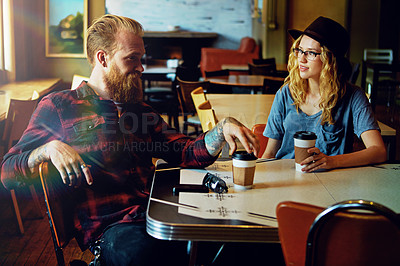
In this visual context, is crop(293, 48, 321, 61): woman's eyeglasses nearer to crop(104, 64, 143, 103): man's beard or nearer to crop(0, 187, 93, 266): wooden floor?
crop(104, 64, 143, 103): man's beard

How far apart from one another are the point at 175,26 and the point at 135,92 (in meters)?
10.9

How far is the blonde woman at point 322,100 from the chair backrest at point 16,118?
5.42ft

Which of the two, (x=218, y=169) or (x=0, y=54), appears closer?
(x=218, y=169)

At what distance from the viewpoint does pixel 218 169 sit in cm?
190

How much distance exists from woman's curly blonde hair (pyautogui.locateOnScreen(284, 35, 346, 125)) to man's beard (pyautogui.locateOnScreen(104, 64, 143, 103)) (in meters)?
0.86

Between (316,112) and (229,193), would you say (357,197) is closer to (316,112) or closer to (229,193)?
(229,193)

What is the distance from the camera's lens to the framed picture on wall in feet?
17.8

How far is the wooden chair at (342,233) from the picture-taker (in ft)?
3.60

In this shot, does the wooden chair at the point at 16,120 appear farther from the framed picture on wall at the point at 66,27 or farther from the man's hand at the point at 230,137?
the framed picture on wall at the point at 66,27

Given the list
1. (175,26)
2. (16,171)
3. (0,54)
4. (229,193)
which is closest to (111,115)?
(16,171)

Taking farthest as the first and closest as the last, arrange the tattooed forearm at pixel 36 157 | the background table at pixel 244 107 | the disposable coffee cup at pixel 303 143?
the background table at pixel 244 107 < the disposable coffee cup at pixel 303 143 < the tattooed forearm at pixel 36 157

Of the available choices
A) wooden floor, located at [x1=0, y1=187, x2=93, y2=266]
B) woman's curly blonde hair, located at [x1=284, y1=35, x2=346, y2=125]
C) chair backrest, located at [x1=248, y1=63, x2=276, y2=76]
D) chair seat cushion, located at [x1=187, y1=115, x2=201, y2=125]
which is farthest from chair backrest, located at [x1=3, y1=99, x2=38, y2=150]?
chair backrest, located at [x1=248, y1=63, x2=276, y2=76]

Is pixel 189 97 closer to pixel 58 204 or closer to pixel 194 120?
pixel 194 120

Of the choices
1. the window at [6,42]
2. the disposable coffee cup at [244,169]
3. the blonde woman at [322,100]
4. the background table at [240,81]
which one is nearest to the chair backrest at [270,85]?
the background table at [240,81]
